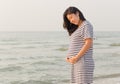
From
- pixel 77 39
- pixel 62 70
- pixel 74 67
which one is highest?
pixel 77 39

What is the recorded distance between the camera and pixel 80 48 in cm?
414

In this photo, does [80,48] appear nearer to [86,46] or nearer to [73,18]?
[86,46]

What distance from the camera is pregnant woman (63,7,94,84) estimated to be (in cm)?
409

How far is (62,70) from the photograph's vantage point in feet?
48.9

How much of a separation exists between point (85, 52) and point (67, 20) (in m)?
0.46

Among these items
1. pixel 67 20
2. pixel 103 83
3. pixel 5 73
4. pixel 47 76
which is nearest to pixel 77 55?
pixel 67 20

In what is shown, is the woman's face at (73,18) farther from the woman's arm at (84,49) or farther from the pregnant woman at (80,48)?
the woman's arm at (84,49)

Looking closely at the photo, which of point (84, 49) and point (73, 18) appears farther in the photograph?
point (73, 18)

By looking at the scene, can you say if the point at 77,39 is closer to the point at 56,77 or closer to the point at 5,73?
the point at 56,77

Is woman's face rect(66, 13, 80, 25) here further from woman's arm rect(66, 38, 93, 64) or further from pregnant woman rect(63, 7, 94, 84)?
woman's arm rect(66, 38, 93, 64)

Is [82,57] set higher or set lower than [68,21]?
lower

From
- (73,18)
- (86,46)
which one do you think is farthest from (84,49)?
(73,18)

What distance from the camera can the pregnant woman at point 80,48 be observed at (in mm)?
4086

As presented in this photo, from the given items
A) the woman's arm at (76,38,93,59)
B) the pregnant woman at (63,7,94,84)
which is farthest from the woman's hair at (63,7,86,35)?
the woman's arm at (76,38,93,59)
